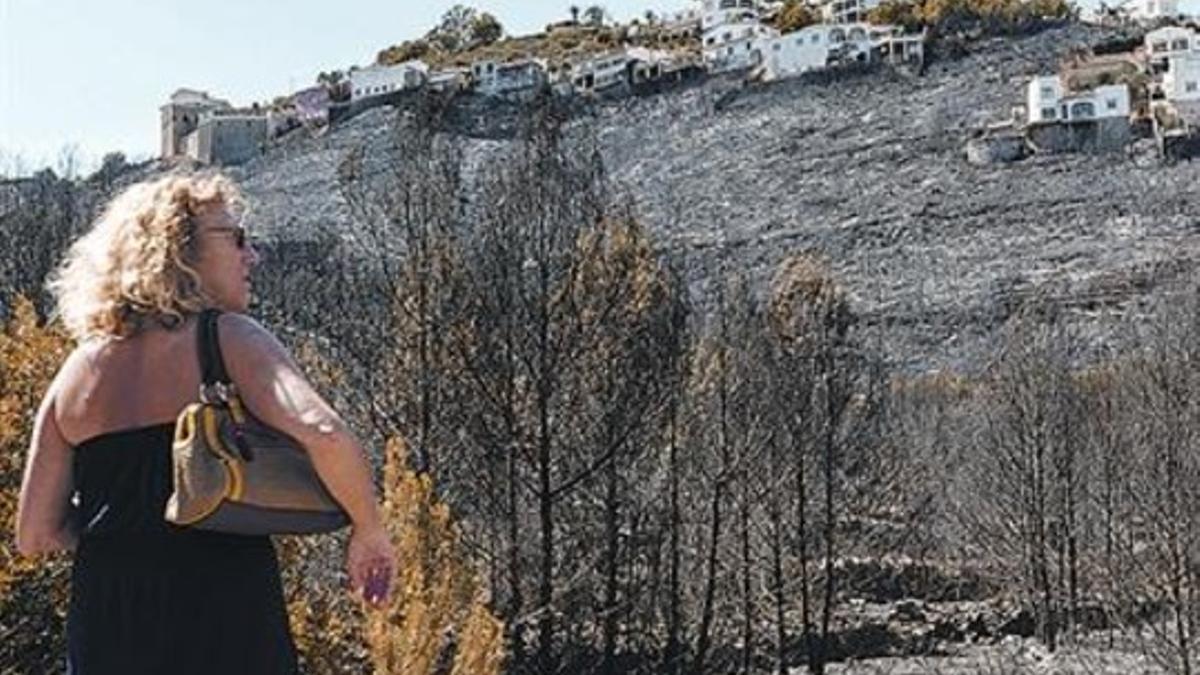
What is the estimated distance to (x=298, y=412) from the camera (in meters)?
2.29

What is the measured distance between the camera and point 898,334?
2032 inches

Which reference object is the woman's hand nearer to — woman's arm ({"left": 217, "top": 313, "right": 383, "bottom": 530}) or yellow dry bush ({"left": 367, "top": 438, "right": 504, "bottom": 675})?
woman's arm ({"left": 217, "top": 313, "right": 383, "bottom": 530})

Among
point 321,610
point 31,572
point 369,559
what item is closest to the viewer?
point 369,559

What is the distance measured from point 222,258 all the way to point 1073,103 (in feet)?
234

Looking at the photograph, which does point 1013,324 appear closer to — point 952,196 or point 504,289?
point 504,289

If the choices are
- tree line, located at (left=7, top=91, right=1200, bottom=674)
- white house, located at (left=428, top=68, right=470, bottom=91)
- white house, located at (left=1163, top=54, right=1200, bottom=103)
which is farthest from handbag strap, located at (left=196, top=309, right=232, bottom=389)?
white house, located at (left=428, top=68, right=470, bottom=91)

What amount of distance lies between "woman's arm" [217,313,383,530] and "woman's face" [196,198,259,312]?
110mm

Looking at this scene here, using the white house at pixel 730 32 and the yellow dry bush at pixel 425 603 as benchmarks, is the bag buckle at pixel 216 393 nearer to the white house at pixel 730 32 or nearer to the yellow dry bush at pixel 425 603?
the yellow dry bush at pixel 425 603

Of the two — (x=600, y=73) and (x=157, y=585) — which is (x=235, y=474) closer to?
(x=157, y=585)

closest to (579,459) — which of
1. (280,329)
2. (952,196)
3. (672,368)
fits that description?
(672,368)

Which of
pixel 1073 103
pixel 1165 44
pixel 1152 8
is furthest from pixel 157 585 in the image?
pixel 1152 8

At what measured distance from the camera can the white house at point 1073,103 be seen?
229 ft

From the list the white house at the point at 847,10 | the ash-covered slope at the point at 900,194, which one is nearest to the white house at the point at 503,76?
the ash-covered slope at the point at 900,194

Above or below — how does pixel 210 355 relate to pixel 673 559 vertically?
above
